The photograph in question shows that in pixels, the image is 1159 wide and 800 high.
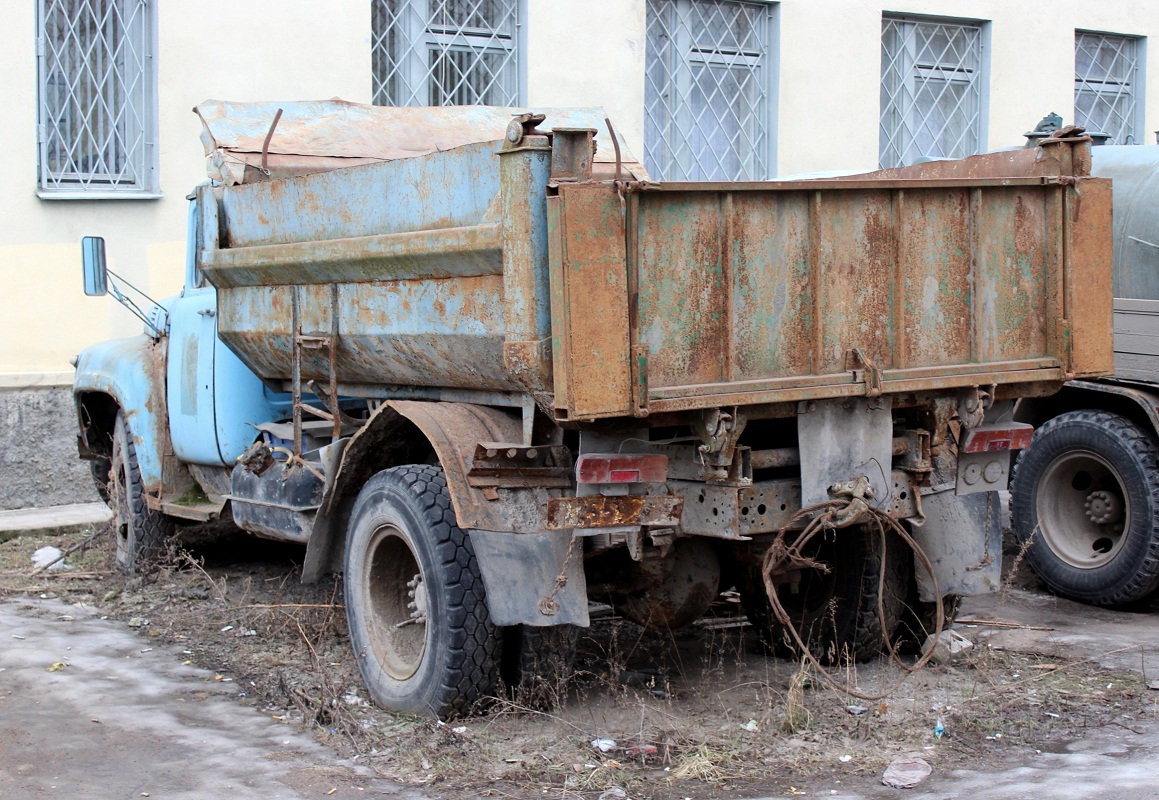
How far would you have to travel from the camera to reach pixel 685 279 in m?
4.40

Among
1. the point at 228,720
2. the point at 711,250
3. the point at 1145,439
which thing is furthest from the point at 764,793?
the point at 1145,439

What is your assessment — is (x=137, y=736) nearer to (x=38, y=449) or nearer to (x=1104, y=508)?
(x=1104, y=508)

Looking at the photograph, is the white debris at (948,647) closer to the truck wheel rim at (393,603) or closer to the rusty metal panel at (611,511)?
the rusty metal panel at (611,511)

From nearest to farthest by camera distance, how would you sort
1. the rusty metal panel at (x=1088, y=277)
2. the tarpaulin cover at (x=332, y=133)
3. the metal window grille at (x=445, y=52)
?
the rusty metal panel at (x=1088, y=277) → the tarpaulin cover at (x=332, y=133) → the metal window grille at (x=445, y=52)

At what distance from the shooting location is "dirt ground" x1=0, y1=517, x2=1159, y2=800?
4418mm

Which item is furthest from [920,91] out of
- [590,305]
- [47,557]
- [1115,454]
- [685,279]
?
[590,305]

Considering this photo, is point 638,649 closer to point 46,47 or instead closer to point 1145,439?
point 1145,439

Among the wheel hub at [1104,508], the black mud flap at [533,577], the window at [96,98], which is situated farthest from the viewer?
the window at [96,98]

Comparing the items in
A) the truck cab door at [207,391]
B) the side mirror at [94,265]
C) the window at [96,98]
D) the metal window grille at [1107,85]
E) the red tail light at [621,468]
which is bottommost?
the red tail light at [621,468]

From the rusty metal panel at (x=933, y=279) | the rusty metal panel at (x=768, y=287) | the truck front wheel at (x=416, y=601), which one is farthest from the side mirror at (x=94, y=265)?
the rusty metal panel at (x=933, y=279)

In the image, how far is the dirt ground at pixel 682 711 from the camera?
174 inches

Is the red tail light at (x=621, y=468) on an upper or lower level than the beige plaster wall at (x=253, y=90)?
lower

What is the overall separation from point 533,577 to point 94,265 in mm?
3244

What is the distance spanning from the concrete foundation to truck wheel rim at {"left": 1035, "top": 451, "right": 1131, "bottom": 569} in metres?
6.28
